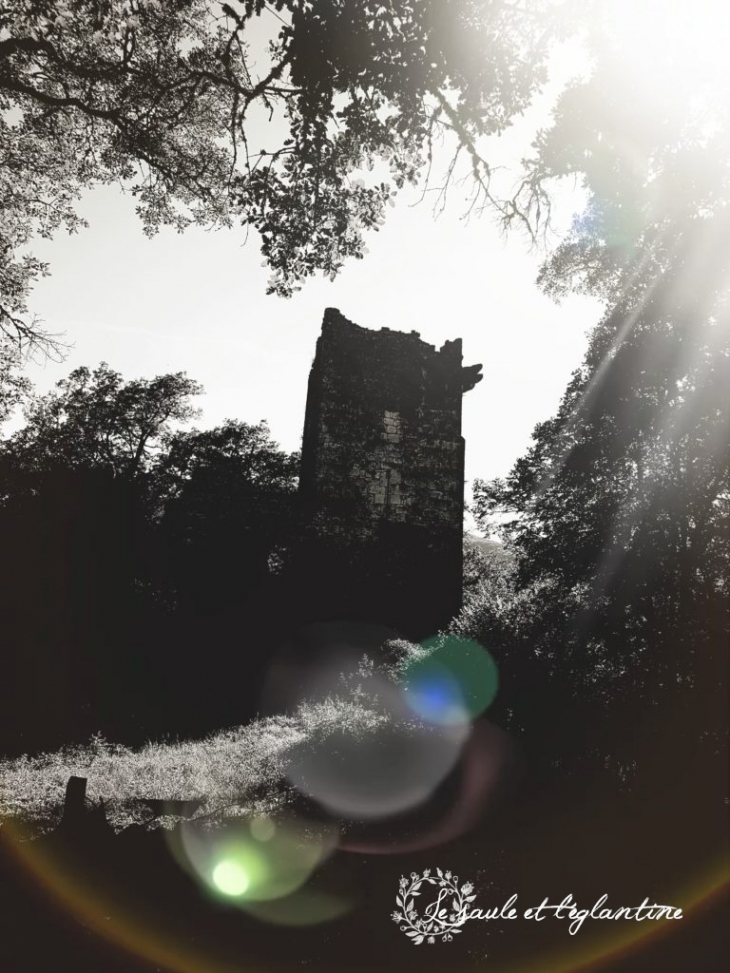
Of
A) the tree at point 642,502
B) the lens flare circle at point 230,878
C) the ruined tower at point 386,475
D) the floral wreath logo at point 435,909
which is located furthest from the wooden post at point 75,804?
the ruined tower at point 386,475

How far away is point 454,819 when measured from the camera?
247 inches

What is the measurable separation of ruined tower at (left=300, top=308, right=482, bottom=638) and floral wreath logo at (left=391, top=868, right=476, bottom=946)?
34.1 ft

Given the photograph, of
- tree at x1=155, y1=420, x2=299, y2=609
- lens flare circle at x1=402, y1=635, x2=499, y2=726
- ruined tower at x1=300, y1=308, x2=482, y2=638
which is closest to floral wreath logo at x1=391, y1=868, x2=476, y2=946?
lens flare circle at x1=402, y1=635, x2=499, y2=726

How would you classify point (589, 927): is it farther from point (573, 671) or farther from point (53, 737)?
point (53, 737)

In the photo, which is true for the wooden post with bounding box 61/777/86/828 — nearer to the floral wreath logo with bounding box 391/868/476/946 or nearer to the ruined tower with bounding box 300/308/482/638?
the floral wreath logo with bounding box 391/868/476/946

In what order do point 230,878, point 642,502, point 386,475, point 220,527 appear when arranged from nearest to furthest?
point 230,878, point 642,502, point 386,475, point 220,527

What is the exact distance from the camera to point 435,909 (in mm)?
4316

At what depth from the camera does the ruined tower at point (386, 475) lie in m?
15.3

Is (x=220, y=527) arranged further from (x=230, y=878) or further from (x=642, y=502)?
(x=230, y=878)

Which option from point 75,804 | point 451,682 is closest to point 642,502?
point 451,682

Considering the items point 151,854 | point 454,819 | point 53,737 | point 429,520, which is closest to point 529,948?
point 454,819

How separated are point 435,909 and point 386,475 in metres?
12.4

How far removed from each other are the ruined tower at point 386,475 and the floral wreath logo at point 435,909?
10.4 meters

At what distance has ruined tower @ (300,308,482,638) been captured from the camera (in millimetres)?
15258
